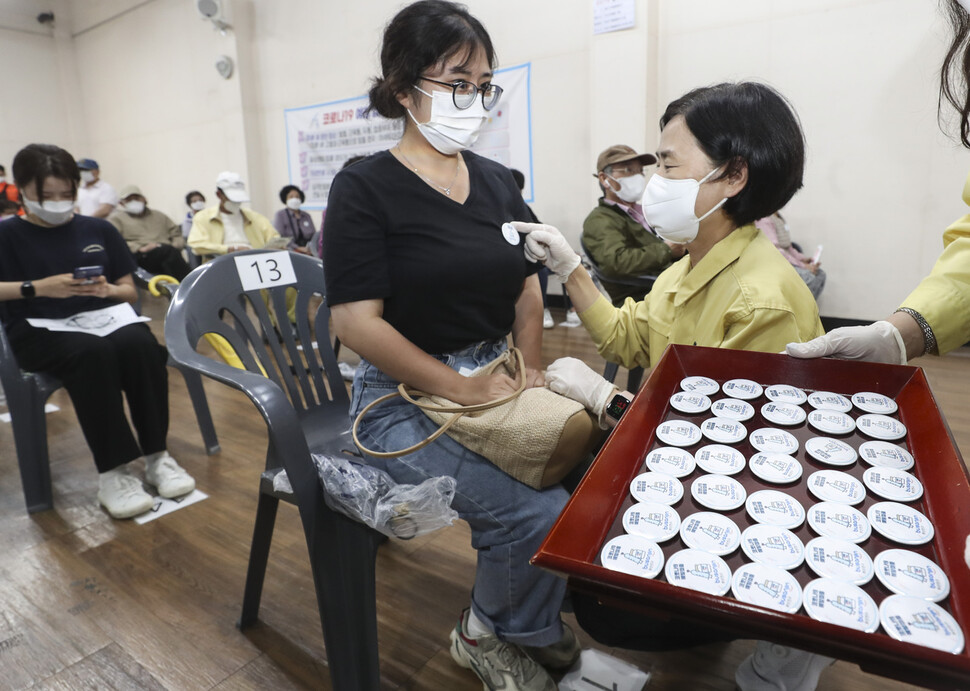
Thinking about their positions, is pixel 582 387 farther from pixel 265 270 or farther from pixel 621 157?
pixel 621 157

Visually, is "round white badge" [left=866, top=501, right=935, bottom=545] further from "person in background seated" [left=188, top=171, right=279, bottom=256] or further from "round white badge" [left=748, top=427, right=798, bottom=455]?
"person in background seated" [left=188, top=171, right=279, bottom=256]

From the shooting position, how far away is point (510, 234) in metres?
1.20

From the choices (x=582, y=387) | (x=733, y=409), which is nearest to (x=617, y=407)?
(x=582, y=387)

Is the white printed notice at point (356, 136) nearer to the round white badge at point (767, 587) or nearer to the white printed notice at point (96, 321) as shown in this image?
the white printed notice at point (96, 321)

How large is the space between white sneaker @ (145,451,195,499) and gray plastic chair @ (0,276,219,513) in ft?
1.01

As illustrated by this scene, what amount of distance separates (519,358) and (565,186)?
12.5 ft

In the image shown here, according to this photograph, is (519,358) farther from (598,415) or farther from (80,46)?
(80,46)

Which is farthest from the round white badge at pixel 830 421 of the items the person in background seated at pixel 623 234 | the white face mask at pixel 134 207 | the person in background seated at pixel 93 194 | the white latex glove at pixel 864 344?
the person in background seated at pixel 93 194

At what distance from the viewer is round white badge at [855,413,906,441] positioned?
2.38 ft

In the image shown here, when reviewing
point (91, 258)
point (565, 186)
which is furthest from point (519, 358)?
point (565, 186)

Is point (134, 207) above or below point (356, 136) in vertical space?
below

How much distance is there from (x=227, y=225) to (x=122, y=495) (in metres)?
2.84

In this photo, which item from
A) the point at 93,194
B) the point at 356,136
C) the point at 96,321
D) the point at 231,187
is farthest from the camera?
the point at 93,194

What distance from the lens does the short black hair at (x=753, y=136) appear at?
1.06 m
